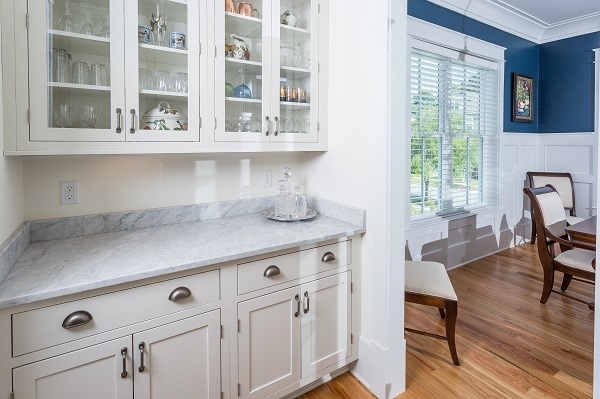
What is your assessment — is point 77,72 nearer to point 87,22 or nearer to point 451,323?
point 87,22

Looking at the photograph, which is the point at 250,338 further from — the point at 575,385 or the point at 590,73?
the point at 590,73

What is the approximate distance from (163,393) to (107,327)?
351mm

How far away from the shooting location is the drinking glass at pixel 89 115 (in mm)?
1456

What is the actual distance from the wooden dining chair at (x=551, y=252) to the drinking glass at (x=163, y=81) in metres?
2.74

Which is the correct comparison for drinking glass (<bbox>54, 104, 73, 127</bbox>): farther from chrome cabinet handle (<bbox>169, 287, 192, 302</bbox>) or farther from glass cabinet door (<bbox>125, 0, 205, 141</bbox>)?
chrome cabinet handle (<bbox>169, 287, 192, 302</bbox>)

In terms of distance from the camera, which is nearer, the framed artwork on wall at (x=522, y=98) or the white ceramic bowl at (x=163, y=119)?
the white ceramic bowl at (x=163, y=119)

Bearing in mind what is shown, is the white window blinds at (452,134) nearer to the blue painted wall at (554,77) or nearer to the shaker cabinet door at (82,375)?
the blue painted wall at (554,77)

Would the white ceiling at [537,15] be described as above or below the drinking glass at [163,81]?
above

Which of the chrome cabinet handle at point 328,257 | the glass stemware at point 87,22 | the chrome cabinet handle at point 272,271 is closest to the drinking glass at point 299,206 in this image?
the chrome cabinet handle at point 328,257

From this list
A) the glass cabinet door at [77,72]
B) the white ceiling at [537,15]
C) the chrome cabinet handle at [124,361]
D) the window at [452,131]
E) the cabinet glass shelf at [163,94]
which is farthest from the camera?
the white ceiling at [537,15]

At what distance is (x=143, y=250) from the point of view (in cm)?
147

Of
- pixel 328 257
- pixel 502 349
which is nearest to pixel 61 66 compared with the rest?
pixel 328 257

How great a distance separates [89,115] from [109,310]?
0.80m

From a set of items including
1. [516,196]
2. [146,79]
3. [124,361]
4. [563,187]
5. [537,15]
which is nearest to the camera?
[124,361]
